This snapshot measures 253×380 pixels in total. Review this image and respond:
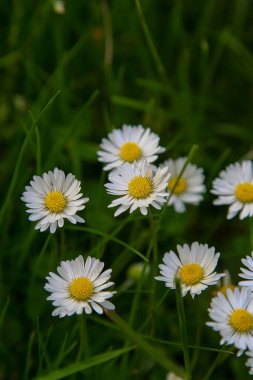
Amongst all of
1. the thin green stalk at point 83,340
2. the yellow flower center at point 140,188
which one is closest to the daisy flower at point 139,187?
the yellow flower center at point 140,188

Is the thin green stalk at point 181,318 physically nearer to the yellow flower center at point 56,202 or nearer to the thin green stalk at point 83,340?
the thin green stalk at point 83,340

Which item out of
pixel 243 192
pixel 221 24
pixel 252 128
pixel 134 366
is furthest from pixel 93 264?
pixel 221 24

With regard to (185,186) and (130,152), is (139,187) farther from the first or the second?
(185,186)

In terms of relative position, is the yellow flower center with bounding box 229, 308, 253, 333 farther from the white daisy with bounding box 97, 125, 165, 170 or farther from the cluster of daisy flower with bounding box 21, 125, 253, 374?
the white daisy with bounding box 97, 125, 165, 170

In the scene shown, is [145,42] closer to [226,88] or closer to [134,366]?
[226,88]

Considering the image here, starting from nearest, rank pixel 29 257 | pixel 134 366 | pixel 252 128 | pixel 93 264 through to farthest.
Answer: pixel 93 264
pixel 134 366
pixel 29 257
pixel 252 128
